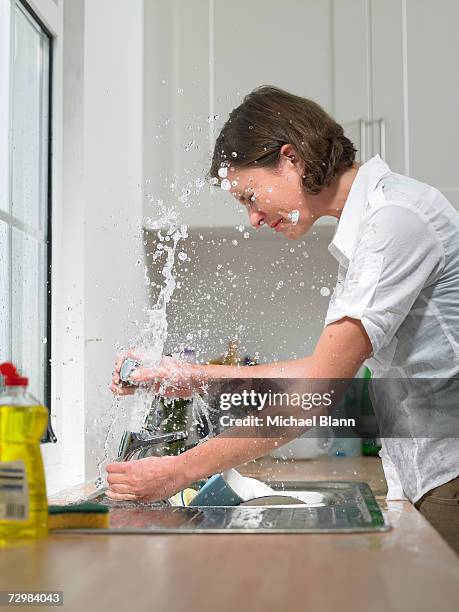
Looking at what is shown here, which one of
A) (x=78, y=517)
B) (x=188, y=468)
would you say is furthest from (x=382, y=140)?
(x=78, y=517)

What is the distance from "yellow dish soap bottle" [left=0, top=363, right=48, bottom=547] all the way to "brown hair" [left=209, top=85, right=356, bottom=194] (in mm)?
693

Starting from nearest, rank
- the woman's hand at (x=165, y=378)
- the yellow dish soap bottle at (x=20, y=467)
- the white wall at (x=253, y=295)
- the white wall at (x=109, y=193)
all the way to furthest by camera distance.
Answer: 1. the yellow dish soap bottle at (x=20, y=467)
2. the woman's hand at (x=165, y=378)
3. the white wall at (x=109, y=193)
4. the white wall at (x=253, y=295)

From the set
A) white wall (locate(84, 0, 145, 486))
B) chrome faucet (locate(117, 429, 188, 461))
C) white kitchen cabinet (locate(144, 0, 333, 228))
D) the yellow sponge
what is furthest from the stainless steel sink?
white kitchen cabinet (locate(144, 0, 333, 228))

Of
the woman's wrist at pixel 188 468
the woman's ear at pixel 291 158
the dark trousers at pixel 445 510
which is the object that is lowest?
the dark trousers at pixel 445 510

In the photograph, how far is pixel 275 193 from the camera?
4.79 ft

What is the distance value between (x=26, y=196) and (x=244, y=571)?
118 cm

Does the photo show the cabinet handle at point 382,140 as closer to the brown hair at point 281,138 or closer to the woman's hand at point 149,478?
the brown hair at point 281,138

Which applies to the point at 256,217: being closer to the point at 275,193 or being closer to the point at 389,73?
the point at 275,193

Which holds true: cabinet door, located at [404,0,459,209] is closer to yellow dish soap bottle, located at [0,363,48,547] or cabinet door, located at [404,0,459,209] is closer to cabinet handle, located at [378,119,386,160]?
cabinet handle, located at [378,119,386,160]

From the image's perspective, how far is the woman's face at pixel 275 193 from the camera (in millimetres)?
1446

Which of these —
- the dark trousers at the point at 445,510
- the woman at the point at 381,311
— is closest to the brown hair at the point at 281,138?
the woman at the point at 381,311

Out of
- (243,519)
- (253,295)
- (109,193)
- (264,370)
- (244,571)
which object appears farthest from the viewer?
(253,295)

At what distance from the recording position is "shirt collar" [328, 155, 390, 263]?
1.31m

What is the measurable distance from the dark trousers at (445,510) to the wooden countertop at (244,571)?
269mm
